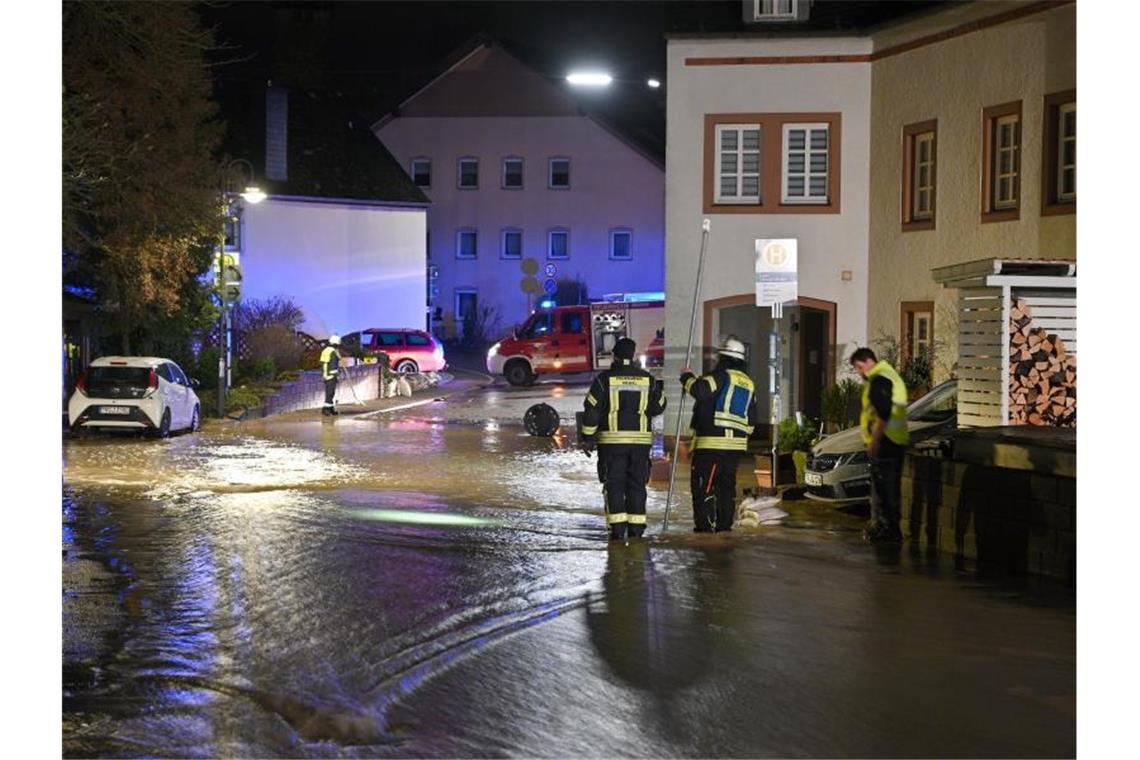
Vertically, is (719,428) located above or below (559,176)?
below

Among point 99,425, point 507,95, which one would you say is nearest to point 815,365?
point 99,425

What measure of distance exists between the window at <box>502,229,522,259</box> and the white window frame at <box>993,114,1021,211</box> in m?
41.6

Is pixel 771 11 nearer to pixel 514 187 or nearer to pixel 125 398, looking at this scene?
pixel 125 398

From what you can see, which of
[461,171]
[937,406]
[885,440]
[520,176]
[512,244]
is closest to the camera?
[885,440]

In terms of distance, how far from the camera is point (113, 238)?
99.4 feet

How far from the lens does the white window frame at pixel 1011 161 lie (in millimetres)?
23156

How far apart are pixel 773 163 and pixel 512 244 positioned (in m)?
38.6

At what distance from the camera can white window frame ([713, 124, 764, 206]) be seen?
86.7 ft

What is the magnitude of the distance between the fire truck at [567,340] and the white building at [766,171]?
63.0 feet

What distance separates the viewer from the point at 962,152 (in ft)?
79.1

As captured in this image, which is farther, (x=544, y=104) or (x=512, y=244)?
(x=512, y=244)

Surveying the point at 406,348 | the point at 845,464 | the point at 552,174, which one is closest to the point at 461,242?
the point at 552,174

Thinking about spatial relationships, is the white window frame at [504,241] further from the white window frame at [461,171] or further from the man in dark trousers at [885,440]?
the man in dark trousers at [885,440]

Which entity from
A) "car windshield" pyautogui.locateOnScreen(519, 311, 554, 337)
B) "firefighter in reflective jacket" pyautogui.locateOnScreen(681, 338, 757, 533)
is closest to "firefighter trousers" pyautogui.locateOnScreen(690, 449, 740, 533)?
"firefighter in reflective jacket" pyautogui.locateOnScreen(681, 338, 757, 533)
